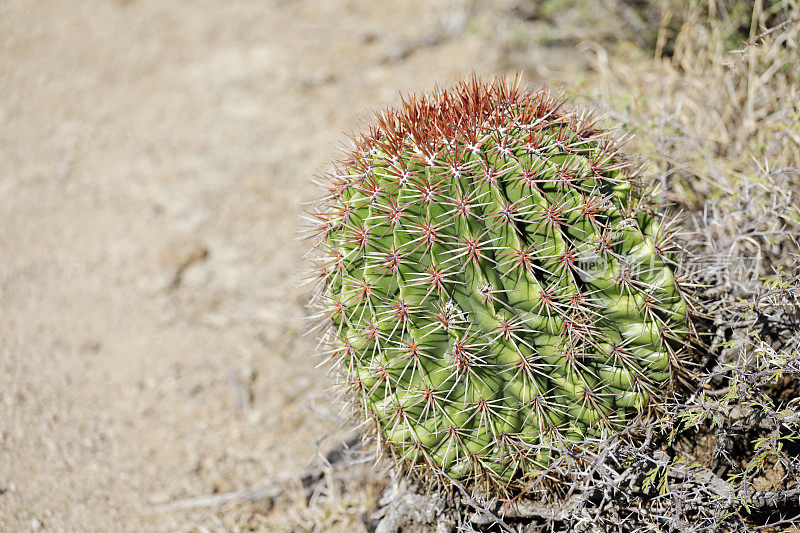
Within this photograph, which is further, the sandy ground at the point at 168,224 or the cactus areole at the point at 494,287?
the sandy ground at the point at 168,224

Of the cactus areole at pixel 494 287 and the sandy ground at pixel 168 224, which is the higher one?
the cactus areole at pixel 494 287

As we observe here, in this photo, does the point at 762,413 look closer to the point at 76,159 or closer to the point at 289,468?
the point at 289,468

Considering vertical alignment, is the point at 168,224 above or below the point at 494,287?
below

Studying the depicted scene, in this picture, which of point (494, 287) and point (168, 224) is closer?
point (494, 287)

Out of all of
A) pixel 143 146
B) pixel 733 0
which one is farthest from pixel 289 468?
pixel 733 0

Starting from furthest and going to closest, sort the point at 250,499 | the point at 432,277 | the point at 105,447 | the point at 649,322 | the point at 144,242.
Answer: the point at 144,242 → the point at 105,447 → the point at 250,499 → the point at 649,322 → the point at 432,277
